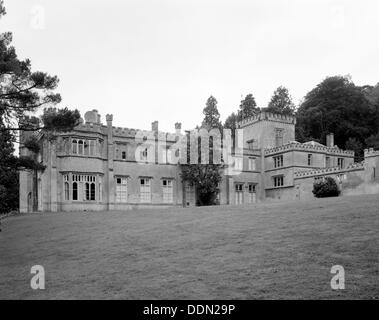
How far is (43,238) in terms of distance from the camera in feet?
78.0

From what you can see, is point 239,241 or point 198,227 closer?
point 239,241

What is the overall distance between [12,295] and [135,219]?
46.2 feet

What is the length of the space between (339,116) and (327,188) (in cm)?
3359

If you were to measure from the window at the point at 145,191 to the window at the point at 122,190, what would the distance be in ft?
5.06

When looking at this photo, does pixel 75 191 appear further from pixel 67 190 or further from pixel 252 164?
pixel 252 164

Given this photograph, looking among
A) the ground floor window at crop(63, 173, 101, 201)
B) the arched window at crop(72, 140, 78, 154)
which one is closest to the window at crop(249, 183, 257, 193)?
the ground floor window at crop(63, 173, 101, 201)

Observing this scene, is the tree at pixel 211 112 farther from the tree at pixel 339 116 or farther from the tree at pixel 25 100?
the tree at pixel 25 100

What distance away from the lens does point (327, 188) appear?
42000mm

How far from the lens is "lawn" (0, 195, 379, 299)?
11969 millimetres

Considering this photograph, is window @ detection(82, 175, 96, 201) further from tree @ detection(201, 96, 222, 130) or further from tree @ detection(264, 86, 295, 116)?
tree @ detection(264, 86, 295, 116)

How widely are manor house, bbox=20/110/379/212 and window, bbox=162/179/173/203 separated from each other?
0.10 m

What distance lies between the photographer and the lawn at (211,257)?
39.3 feet
